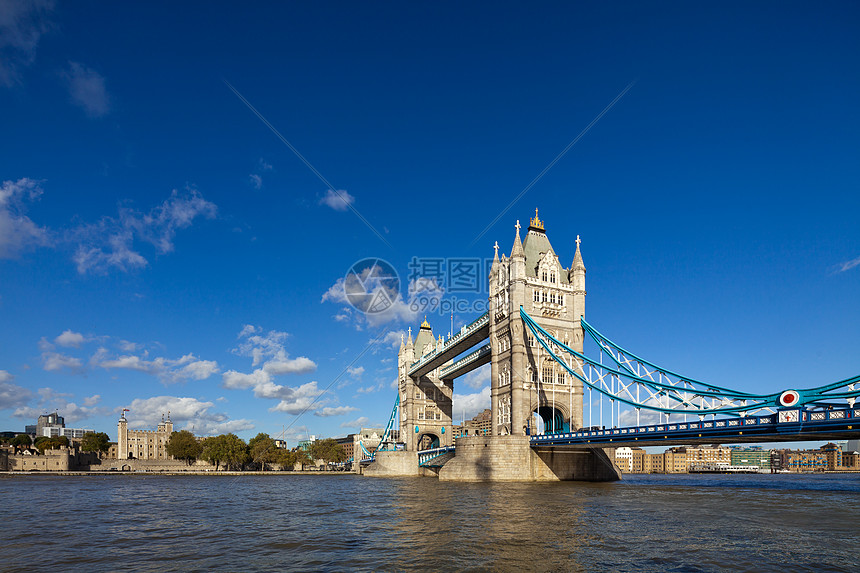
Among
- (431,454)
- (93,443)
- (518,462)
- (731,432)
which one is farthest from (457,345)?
(93,443)

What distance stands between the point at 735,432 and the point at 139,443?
508ft

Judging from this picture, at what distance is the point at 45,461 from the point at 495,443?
3911 inches

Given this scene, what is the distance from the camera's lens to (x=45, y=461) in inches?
4594

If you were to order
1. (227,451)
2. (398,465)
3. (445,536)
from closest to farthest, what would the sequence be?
(445,536), (398,465), (227,451)

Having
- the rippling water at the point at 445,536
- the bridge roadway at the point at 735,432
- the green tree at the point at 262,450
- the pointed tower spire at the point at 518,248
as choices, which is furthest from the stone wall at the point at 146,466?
the rippling water at the point at 445,536

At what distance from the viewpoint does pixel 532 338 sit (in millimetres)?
67875

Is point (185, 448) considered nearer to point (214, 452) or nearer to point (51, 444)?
point (214, 452)

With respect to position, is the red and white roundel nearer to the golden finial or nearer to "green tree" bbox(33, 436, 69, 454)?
the golden finial

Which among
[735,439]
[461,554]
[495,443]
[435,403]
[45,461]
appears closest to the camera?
[461,554]

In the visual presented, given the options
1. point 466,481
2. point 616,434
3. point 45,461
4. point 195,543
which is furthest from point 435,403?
point 195,543

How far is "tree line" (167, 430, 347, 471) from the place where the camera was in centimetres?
12175

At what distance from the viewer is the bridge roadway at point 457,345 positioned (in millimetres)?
79438

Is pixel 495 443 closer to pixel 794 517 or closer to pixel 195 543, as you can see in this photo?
pixel 794 517

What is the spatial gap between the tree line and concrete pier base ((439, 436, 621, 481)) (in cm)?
7167
